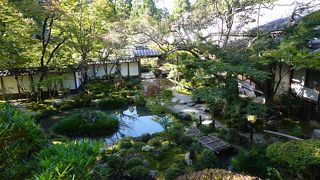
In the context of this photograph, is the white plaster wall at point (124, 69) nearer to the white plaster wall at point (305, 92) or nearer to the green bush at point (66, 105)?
the green bush at point (66, 105)

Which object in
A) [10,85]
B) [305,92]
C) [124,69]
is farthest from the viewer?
[124,69]

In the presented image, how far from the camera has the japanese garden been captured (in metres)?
4.89

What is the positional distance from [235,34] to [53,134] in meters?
11.7

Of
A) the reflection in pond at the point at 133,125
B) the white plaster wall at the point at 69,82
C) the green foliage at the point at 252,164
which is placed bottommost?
the reflection in pond at the point at 133,125

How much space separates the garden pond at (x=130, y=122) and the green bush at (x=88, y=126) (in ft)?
1.65

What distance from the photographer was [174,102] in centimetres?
1494

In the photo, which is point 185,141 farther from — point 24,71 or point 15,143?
point 24,71

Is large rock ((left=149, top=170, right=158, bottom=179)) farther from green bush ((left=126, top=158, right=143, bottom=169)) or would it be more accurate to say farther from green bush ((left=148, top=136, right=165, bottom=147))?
green bush ((left=148, top=136, right=165, bottom=147))

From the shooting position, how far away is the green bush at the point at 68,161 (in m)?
3.39

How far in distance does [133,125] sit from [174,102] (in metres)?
2.83

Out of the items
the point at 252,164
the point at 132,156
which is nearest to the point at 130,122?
the point at 132,156

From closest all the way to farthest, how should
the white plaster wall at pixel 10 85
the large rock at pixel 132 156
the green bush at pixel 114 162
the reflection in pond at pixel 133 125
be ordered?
the green bush at pixel 114 162 → the large rock at pixel 132 156 → the reflection in pond at pixel 133 125 → the white plaster wall at pixel 10 85

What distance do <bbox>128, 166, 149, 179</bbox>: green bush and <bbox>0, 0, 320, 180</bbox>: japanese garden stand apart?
0.04 metres

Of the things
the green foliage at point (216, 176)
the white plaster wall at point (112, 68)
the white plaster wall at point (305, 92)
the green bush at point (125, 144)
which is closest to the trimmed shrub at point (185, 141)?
the green bush at point (125, 144)
